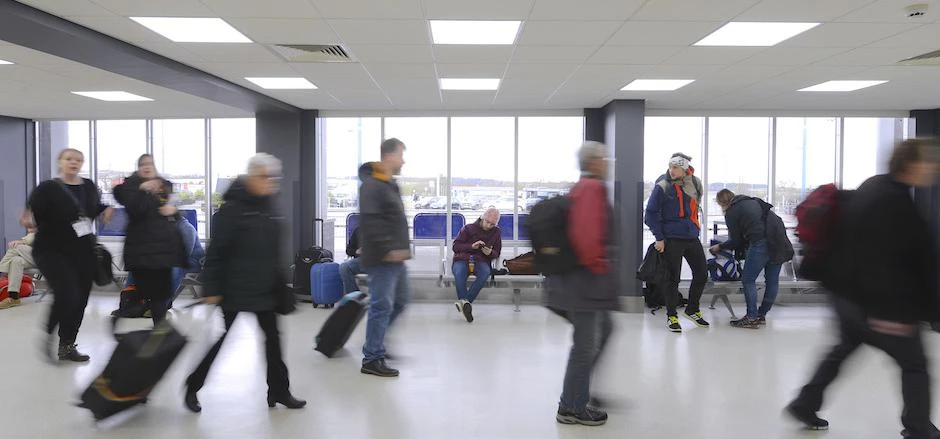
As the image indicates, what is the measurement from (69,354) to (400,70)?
377cm

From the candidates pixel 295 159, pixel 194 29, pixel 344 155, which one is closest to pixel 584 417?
pixel 194 29

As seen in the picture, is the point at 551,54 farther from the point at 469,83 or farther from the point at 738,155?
the point at 738,155

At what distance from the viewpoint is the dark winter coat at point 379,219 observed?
4055mm

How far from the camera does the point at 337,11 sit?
4000mm

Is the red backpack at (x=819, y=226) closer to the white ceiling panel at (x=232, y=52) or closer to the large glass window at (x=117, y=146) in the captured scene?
the white ceiling panel at (x=232, y=52)

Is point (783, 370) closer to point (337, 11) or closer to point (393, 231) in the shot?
point (393, 231)

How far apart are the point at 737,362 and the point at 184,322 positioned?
17.8 feet

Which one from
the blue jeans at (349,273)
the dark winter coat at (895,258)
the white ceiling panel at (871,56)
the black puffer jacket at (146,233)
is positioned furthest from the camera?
the blue jeans at (349,273)

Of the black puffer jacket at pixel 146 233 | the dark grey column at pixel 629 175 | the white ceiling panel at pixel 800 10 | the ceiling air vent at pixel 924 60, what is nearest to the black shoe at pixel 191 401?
the black puffer jacket at pixel 146 233

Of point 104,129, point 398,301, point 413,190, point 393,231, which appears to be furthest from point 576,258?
point 104,129

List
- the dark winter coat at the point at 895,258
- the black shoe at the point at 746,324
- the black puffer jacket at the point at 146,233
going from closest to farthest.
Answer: the dark winter coat at the point at 895,258 → the black puffer jacket at the point at 146,233 → the black shoe at the point at 746,324

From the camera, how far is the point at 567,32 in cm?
444

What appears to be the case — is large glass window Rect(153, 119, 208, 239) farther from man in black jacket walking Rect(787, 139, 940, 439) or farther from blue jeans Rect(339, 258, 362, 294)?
man in black jacket walking Rect(787, 139, 940, 439)

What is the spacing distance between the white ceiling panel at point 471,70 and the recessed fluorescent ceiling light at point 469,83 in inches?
8.6
